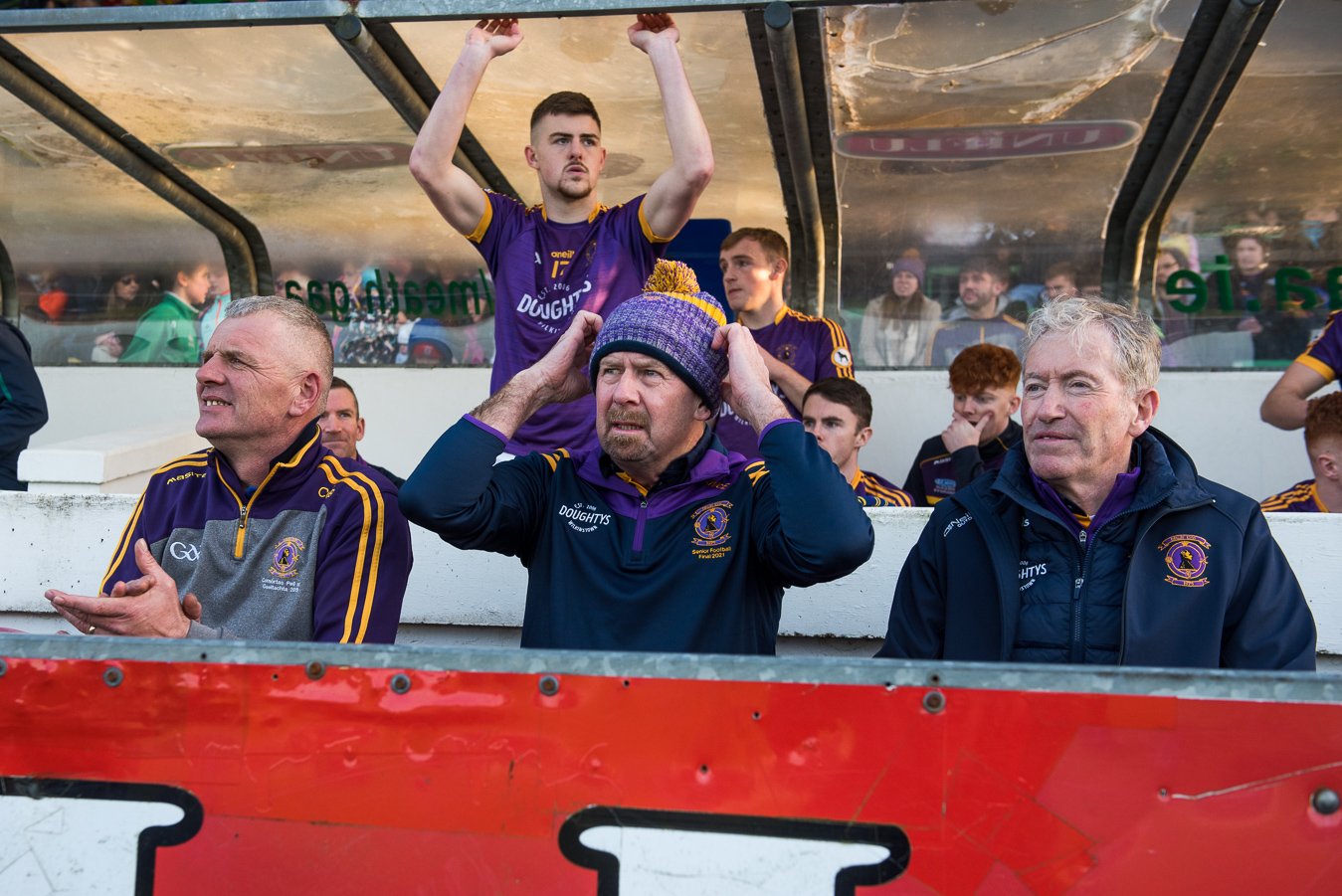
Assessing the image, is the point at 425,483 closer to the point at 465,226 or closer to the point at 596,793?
the point at 596,793

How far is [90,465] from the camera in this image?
397 centimetres

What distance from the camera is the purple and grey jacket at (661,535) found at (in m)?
2.24

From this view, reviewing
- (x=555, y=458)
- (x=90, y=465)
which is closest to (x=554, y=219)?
(x=555, y=458)

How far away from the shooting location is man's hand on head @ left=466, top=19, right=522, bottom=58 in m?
3.56

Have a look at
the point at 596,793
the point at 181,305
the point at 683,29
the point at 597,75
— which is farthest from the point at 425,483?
the point at 181,305

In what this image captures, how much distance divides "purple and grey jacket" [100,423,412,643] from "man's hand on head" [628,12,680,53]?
158 centimetres

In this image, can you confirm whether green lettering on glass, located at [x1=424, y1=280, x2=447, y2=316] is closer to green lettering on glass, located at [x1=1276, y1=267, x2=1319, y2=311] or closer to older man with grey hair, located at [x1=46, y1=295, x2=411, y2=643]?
older man with grey hair, located at [x1=46, y1=295, x2=411, y2=643]

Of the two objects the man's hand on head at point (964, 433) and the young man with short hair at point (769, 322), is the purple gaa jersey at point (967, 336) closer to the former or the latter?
the young man with short hair at point (769, 322)

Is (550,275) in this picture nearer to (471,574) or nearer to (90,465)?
(471,574)

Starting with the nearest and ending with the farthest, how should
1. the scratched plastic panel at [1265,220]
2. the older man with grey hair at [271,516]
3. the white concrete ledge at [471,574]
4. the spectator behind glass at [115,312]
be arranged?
the older man with grey hair at [271,516] < the white concrete ledge at [471,574] < the scratched plastic panel at [1265,220] < the spectator behind glass at [115,312]

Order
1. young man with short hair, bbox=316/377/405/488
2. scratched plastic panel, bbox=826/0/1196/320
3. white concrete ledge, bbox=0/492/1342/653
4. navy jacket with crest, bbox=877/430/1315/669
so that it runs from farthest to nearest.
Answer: scratched plastic panel, bbox=826/0/1196/320 → young man with short hair, bbox=316/377/405/488 → white concrete ledge, bbox=0/492/1342/653 → navy jacket with crest, bbox=877/430/1315/669

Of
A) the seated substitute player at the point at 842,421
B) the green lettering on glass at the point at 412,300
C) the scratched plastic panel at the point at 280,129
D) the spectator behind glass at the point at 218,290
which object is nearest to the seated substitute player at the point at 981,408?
the seated substitute player at the point at 842,421

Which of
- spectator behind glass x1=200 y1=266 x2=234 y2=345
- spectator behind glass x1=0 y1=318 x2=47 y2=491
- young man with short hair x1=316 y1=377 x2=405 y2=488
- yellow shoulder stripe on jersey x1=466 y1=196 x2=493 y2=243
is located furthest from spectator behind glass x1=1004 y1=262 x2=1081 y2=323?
A: spectator behind glass x1=0 y1=318 x2=47 y2=491

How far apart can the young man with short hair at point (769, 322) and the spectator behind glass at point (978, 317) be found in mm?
995
